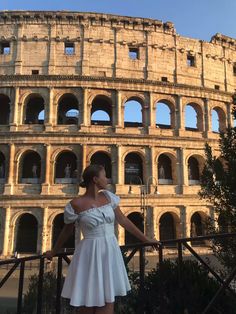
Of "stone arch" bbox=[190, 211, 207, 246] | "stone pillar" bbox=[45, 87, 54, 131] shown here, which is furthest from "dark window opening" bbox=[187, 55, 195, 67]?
"stone arch" bbox=[190, 211, 207, 246]

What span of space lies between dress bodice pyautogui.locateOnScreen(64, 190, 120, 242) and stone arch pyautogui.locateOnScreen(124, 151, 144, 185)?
64.9ft

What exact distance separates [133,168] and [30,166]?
7.18 metres

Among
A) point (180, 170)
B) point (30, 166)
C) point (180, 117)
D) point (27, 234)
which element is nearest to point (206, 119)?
point (180, 117)

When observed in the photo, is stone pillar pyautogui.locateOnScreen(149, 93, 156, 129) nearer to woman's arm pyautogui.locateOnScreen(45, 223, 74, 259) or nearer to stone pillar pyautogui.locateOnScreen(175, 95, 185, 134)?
stone pillar pyautogui.locateOnScreen(175, 95, 185, 134)

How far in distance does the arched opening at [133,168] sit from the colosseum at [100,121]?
0.07m

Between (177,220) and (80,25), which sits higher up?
(80,25)

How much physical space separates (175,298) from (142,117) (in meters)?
19.6

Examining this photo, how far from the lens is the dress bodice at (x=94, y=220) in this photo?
132 inches

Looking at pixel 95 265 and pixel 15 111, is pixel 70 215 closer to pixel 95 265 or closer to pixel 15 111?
pixel 95 265

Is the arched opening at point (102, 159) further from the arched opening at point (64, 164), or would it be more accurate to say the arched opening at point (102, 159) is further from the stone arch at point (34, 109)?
the stone arch at point (34, 109)

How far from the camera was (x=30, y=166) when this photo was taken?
23.2 metres

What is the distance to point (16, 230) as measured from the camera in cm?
2153

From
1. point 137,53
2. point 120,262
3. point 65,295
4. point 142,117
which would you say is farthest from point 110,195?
point 137,53

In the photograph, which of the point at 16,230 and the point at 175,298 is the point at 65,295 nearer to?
the point at 175,298
